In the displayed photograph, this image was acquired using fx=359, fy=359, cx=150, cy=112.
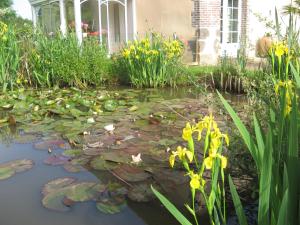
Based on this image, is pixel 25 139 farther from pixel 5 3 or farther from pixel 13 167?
pixel 5 3

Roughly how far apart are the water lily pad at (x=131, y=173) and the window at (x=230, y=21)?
8.45m

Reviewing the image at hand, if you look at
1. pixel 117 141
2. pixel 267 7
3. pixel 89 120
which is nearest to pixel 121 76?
pixel 89 120

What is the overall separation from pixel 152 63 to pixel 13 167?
3.70 metres

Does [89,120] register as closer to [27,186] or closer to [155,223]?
[27,186]

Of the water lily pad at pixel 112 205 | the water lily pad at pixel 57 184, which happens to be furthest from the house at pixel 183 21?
the water lily pad at pixel 112 205

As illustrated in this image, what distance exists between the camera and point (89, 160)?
2.84 meters

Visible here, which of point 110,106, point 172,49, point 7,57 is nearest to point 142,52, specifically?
point 172,49

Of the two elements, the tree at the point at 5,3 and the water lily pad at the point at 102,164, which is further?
the tree at the point at 5,3

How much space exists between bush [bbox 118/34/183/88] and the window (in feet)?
14.2

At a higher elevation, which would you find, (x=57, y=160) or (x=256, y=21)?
(x=256, y=21)

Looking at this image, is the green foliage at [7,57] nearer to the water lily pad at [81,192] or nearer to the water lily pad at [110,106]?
the water lily pad at [110,106]

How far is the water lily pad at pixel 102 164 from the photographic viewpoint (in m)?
2.67

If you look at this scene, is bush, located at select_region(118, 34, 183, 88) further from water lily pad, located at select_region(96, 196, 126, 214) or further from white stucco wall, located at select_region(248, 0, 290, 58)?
white stucco wall, located at select_region(248, 0, 290, 58)

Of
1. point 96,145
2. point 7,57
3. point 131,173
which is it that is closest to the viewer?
point 131,173
